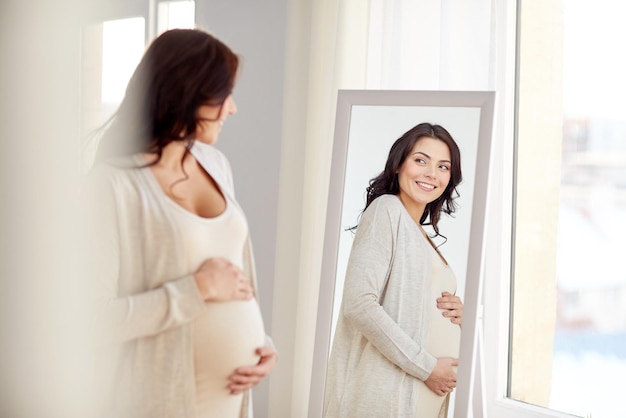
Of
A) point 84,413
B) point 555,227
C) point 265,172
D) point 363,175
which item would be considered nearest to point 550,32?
point 555,227

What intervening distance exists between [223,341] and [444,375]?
1.84ft

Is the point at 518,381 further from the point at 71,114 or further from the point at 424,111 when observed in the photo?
the point at 71,114

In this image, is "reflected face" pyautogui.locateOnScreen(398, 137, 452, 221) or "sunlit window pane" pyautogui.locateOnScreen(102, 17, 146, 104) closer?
"sunlit window pane" pyautogui.locateOnScreen(102, 17, 146, 104)

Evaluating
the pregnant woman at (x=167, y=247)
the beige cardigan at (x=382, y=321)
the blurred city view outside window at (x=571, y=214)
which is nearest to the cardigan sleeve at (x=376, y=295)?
the beige cardigan at (x=382, y=321)

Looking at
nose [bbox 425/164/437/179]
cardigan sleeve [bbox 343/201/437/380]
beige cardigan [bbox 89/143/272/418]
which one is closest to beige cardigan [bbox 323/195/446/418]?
cardigan sleeve [bbox 343/201/437/380]

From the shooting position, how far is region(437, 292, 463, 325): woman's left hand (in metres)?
1.81

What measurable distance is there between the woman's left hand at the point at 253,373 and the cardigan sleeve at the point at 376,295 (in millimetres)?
253

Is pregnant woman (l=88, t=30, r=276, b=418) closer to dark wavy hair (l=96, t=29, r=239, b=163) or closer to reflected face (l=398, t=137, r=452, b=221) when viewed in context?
dark wavy hair (l=96, t=29, r=239, b=163)

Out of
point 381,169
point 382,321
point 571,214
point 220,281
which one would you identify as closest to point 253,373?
point 220,281

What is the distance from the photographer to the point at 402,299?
1821mm

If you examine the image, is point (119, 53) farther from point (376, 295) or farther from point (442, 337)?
point (442, 337)

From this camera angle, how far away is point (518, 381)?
2.28 m

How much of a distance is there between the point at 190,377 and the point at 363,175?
2.20ft

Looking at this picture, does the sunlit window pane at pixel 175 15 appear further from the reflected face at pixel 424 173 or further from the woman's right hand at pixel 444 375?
the woman's right hand at pixel 444 375
